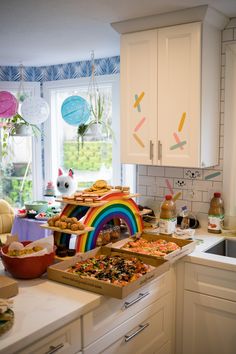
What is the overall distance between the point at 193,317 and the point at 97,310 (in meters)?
0.87

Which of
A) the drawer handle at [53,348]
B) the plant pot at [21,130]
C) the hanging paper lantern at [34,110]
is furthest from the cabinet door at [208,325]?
the plant pot at [21,130]

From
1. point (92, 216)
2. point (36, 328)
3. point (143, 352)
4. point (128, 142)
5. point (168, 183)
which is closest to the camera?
point (36, 328)

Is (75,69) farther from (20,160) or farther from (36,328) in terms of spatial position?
(36,328)

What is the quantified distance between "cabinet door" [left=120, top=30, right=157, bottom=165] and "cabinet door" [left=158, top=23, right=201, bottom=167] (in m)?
0.05

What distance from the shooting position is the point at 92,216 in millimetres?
2246

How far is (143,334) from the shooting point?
81.5 inches

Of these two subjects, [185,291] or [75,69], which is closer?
[185,291]

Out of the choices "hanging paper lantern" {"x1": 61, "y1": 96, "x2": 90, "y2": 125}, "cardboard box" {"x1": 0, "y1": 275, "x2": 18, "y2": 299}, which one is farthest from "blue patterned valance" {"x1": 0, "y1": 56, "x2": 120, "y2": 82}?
"cardboard box" {"x1": 0, "y1": 275, "x2": 18, "y2": 299}

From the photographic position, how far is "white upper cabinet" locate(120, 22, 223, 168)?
8.14ft

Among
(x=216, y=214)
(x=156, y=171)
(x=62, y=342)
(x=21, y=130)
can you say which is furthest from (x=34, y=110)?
(x=62, y=342)

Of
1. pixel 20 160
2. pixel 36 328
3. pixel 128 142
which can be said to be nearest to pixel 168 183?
pixel 128 142

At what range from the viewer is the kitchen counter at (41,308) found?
1397 millimetres

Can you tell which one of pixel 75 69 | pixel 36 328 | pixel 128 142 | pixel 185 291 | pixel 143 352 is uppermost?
Result: pixel 75 69

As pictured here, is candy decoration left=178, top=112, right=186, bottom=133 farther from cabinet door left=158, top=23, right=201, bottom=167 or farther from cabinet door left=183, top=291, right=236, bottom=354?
cabinet door left=183, top=291, right=236, bottom=354
